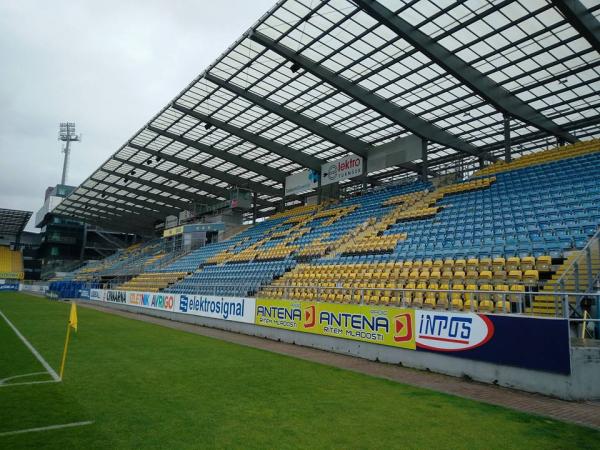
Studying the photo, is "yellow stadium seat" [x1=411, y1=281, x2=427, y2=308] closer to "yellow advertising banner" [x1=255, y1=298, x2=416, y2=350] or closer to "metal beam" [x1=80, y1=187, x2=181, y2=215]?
"yellow advertising banner" [x1=255, y1=298, x2=416, y2=350]

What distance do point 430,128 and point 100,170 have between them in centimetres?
3399

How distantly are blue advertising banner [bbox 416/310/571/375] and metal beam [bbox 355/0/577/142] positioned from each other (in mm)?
12725

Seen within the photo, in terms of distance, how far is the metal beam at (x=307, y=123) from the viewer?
24969 millimetres

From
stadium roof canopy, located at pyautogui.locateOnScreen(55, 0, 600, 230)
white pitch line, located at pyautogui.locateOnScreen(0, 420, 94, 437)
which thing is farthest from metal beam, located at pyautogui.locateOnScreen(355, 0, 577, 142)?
white pitch line, located at pyautogui.locateOnScreen(0, 420, 94, 437)

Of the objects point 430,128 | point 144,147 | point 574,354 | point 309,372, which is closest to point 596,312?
point 574,354

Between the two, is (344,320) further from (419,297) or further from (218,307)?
(218,307)

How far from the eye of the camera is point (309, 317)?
13781 mm

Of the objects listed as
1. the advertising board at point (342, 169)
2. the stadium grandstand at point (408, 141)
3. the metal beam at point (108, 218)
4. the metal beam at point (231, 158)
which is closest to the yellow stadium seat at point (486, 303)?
the stadium grandstand at point (408, 141)

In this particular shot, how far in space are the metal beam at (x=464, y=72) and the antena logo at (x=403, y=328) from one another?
12554mm

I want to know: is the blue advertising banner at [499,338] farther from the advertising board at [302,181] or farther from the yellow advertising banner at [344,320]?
the advertising board at [302,181]

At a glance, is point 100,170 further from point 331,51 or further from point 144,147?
point 331,51

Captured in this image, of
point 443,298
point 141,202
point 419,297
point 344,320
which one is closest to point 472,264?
point 443,298

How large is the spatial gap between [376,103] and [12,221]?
71237mm

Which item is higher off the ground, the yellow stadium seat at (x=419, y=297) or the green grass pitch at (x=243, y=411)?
the yellow stadium seat at (x=419, y=297)
